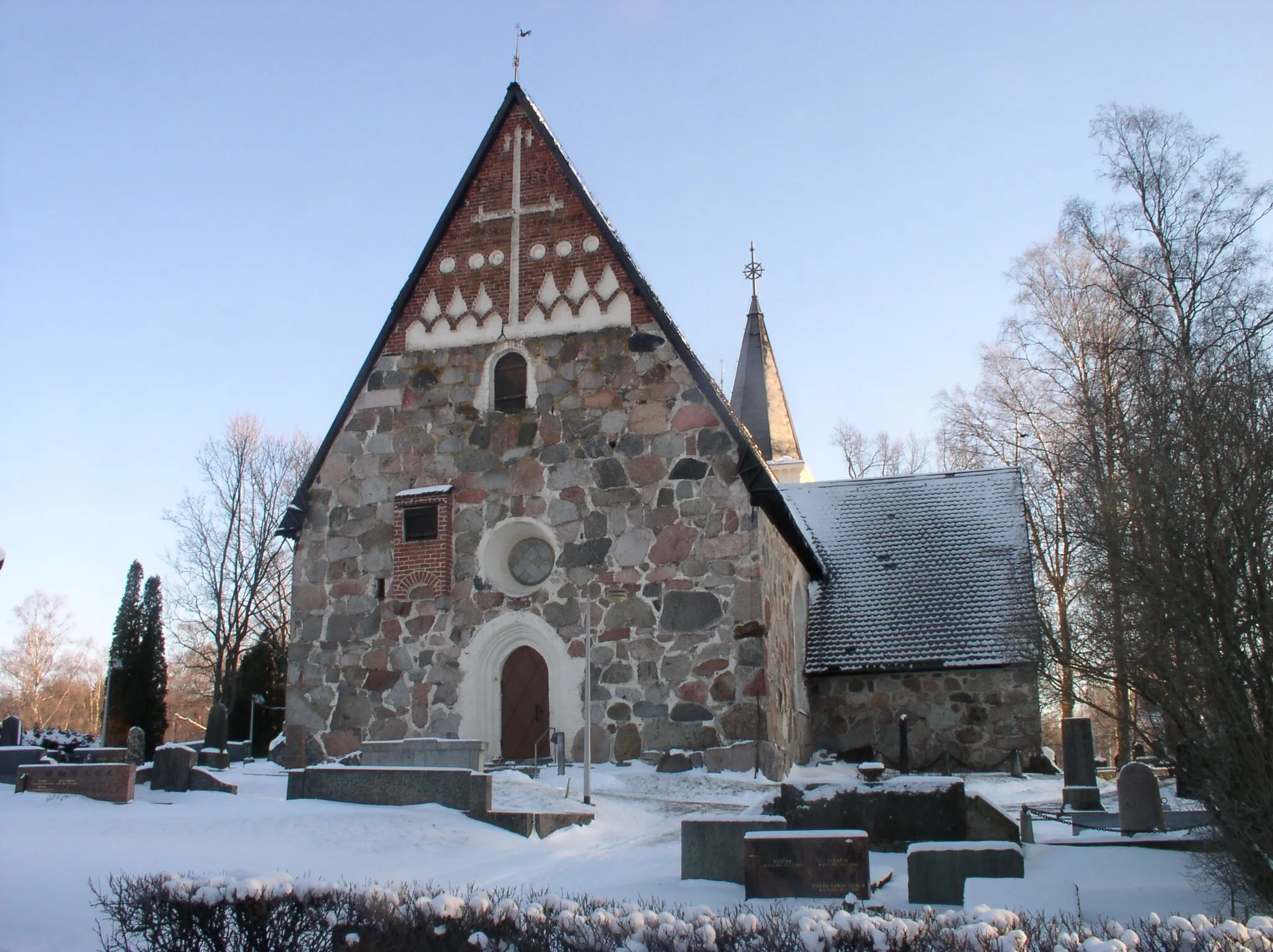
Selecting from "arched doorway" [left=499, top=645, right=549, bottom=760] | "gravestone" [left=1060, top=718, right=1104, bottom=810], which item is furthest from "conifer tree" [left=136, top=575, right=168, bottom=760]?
"gravestone" [left=1060, top=718, right=1104, bottom=810]

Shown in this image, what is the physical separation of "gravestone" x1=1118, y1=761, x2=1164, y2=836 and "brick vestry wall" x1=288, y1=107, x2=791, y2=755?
4.13m

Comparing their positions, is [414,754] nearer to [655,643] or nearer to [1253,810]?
[655,643]

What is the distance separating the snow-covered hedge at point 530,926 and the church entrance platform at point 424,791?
3.81m

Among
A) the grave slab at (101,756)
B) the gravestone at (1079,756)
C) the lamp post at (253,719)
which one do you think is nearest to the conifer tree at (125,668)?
the lamp post at (253,719)

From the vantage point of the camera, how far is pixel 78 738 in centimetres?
1670

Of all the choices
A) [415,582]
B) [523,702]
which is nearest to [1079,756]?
[523,702]

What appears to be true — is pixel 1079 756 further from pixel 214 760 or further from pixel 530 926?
pixel 214 760

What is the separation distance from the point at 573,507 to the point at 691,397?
6.41 feet

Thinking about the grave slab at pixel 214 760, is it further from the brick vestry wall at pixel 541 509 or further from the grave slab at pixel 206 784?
the grave slab at pixel 206 784

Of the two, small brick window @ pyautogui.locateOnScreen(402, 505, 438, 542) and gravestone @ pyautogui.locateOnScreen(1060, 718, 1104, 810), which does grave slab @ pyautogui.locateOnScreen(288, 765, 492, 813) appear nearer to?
small brick window @ pyautogui.locateOnScreen(402, 505, 438, 542)

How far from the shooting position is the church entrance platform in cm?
944

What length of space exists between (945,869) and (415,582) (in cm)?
884

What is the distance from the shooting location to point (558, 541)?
1395 centimetres

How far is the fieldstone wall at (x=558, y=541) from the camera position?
13164 millimetres
